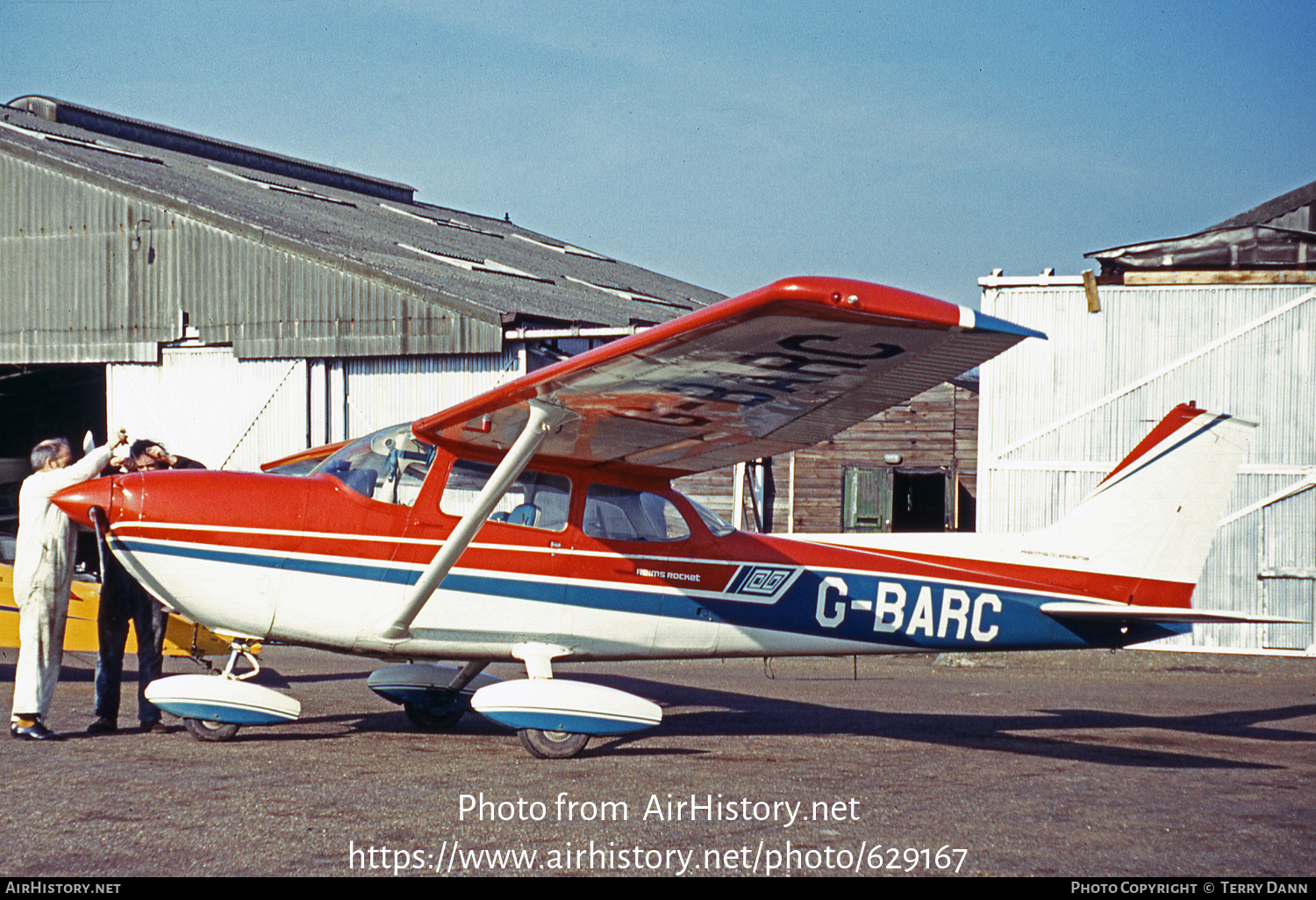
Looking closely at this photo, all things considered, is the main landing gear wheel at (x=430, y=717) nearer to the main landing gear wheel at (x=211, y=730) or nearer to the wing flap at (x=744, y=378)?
the main landing gear wheel at (x=211, y=730)

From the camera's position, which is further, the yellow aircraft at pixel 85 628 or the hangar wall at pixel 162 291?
the hangar wall at pixel 162 291

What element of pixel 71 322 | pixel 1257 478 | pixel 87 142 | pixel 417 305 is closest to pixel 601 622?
pixel 1257 478

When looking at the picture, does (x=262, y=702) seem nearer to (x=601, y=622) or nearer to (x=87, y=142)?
(x=601, y=622)

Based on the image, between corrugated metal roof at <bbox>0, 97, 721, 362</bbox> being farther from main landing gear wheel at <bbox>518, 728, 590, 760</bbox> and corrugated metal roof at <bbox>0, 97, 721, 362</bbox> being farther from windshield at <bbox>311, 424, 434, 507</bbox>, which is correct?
main landing gear wheel at <bbox>518, 728, 590, 760</bbox>

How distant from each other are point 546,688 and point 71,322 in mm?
16531

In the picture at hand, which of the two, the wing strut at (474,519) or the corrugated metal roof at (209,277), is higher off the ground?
the corrugated metal roof at (209,277)

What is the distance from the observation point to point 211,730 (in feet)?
25.3

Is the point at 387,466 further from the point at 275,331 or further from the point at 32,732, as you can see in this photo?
the point at 275,331

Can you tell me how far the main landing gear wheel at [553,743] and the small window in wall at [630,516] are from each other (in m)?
1.39

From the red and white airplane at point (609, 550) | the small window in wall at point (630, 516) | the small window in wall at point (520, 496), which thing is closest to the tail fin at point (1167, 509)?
the red and white airplane at point (609, 550)

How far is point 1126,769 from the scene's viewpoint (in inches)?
297

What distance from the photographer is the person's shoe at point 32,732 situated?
7555 millimetres

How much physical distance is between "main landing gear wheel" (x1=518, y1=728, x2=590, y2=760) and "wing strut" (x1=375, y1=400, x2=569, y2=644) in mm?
1030

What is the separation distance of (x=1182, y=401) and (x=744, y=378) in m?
10.0
